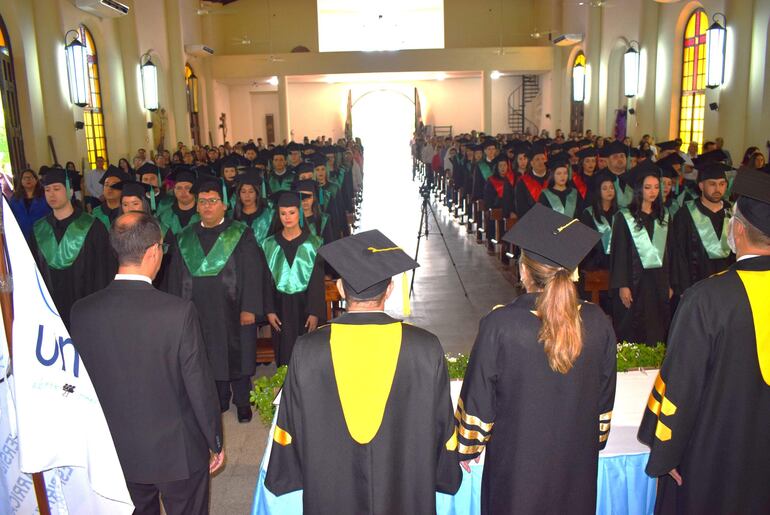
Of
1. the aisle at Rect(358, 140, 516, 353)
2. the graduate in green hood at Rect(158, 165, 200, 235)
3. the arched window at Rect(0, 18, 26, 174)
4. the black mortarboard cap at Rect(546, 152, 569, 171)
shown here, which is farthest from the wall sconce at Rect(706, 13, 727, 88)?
the arched window at Rect(0, 18, 26, 174)

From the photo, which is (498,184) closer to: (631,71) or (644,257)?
(644,257)

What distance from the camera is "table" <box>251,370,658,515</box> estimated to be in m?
3.21

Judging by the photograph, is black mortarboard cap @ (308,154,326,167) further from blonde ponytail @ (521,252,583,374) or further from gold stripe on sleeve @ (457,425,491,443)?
blonde ponytail @ (521,252,583,374)

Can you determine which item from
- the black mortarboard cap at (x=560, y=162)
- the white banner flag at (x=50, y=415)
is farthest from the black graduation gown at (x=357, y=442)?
the black mortarboard cap at (x=560, y=162)

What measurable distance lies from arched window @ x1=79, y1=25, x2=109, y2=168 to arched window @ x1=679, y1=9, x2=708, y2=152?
1311 centimetres

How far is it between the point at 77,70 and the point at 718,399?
13.3m

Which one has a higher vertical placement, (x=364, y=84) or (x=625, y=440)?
(x=364, y=84)

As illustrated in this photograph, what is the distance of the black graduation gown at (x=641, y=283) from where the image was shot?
19.6 ft

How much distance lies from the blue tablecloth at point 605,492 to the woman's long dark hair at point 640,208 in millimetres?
3046

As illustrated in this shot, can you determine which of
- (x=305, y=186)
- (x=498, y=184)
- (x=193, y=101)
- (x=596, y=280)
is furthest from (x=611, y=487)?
(x=193, y=101)

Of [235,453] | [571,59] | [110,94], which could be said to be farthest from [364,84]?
[235,453]

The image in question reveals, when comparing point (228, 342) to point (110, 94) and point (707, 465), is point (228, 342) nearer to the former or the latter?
point (707, 465)

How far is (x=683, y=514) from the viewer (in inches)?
121

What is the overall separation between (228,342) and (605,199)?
3.89 metres
